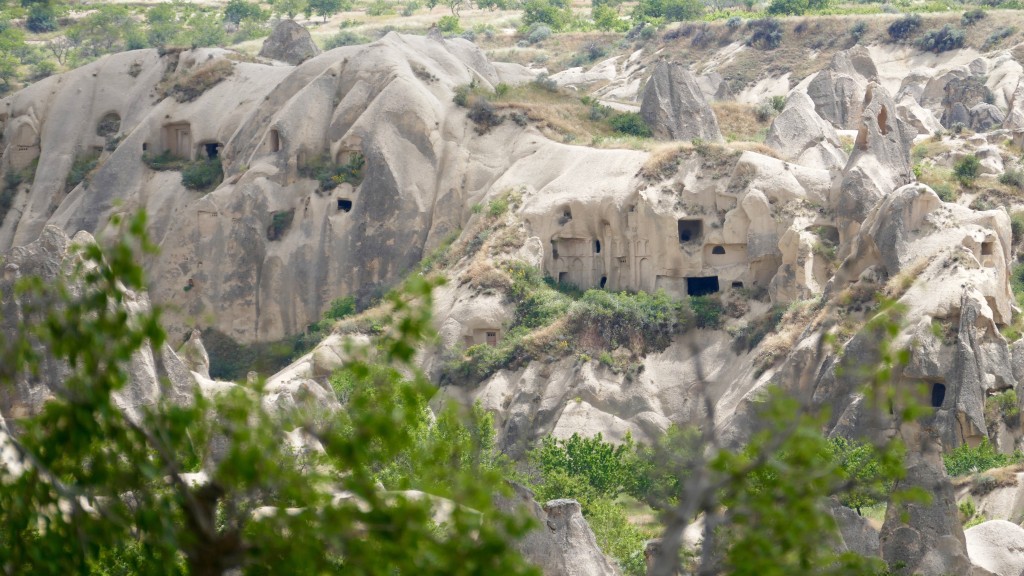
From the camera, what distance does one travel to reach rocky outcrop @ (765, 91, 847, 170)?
53875 millimetres

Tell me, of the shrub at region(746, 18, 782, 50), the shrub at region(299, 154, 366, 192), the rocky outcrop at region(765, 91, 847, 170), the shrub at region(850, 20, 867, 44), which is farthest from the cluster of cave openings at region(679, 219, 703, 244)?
the shrub at region(746, 18, 782, 50)

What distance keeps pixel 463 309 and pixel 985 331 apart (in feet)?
49.6

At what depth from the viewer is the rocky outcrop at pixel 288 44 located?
251 feet

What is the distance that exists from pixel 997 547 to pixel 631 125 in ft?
112

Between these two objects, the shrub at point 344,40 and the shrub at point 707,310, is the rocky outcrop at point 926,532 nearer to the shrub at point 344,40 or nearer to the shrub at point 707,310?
the shrub at point 707,310

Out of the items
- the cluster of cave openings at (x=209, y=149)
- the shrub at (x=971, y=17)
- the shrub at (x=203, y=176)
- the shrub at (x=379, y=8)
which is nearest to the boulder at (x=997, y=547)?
the shrub at (x=203, y=176)

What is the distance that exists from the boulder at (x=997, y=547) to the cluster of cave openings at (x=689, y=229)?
22831 mm

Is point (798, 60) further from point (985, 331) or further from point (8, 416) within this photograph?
point (8, 416)

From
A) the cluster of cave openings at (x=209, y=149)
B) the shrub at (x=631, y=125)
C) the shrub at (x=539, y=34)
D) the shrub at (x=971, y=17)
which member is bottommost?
the shrub at (x=539, y=34)

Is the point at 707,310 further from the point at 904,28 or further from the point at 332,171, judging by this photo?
the point at 904,28

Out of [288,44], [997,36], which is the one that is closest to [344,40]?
[288,44]

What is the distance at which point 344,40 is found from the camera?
4336 inches

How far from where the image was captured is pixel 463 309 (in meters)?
48.2

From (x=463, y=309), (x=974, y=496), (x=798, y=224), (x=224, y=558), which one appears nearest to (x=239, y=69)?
(x=463, y=309)
